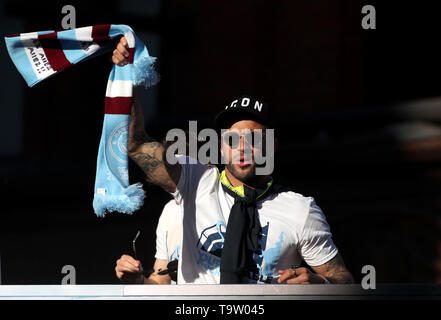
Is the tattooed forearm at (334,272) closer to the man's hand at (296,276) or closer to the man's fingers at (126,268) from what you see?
the man's hand at (296,276)

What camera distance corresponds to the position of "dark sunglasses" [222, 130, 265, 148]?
394 centimetres

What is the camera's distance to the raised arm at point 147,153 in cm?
389

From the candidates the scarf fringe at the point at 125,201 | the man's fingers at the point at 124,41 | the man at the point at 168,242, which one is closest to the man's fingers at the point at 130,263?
the scarf fringe at the point at 125,201

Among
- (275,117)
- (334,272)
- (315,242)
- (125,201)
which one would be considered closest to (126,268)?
(125,201)

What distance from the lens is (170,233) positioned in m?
4.51

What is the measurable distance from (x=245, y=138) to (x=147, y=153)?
521mm

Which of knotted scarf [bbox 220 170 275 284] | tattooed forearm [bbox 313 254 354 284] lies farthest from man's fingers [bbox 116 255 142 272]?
tattooed forearm [bbox 313 254 354 284]

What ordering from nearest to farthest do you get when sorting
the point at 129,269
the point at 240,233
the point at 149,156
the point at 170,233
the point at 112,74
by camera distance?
the point at 129,269
the point at 240,233
the point at 149,156
the point at 112,74
the point at 170,233

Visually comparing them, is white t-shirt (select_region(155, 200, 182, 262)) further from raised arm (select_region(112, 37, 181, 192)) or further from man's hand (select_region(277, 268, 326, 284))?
man's hand (select_region(277, 268, 326, 284))

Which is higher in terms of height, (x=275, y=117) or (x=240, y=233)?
(x=275, y=117)

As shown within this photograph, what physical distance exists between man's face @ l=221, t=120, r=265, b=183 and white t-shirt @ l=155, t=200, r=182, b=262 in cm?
65

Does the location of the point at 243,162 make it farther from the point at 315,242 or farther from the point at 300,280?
the point at 300,280

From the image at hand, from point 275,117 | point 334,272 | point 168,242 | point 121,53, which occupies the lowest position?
point 334,272

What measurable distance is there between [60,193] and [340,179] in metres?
3.41
